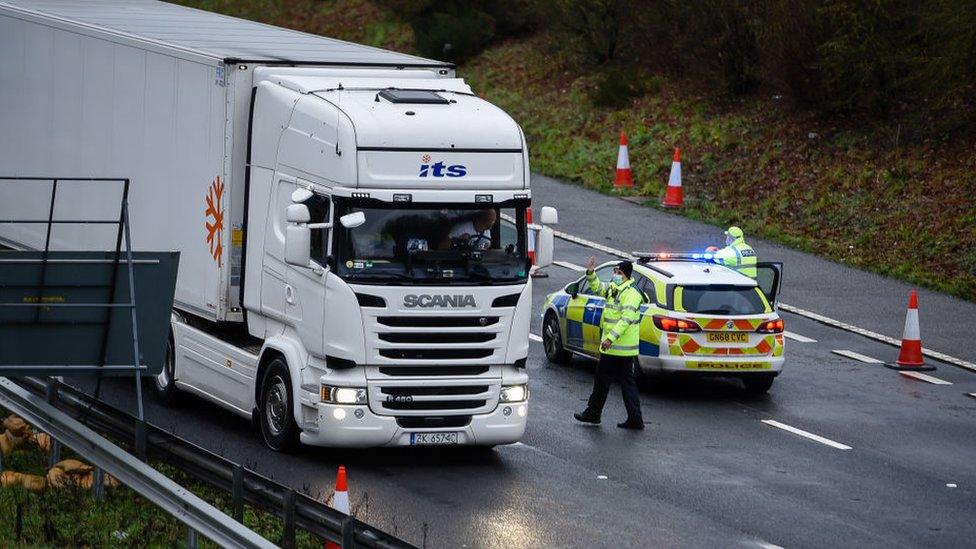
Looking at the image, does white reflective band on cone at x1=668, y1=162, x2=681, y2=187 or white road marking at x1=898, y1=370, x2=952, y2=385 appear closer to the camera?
white road marking at x1=898, y1=370, x2=952, y2=385

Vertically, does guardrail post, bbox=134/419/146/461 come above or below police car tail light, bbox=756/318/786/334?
below

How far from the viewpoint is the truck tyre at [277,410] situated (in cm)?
1598

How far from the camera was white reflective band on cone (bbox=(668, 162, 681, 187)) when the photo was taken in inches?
1224

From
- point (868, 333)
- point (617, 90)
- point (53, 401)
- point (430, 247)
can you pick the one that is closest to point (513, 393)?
point (430, 247)

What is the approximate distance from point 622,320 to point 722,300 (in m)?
2.36

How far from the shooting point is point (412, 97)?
15.9m


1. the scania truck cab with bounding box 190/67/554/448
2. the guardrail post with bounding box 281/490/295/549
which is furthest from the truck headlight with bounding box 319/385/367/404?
the guardrail post with bounding box 281/490/295/549

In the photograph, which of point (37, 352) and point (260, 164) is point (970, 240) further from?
point (37, 352)

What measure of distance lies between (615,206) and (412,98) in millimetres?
16267

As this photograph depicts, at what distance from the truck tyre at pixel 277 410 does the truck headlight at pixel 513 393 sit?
1.92 metres

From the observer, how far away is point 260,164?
16422mm

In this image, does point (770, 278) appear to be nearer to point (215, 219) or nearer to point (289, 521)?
point (215, 219)

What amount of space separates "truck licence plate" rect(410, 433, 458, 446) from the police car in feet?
15.8

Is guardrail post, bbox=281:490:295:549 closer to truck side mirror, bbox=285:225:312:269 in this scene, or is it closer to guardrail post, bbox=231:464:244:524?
Answer: guardrail post, bbox=231:464:244:524
